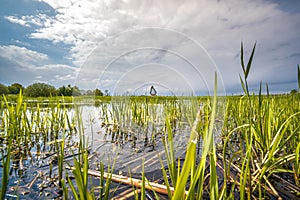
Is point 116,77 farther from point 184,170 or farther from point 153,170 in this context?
point 184,170

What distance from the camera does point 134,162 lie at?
1.94 meters

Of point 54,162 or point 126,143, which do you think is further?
point 126,143

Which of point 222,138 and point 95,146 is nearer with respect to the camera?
point 95,146

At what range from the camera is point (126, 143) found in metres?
2.69

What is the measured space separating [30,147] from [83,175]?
2.02 metres

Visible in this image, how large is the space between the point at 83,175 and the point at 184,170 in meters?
0.57

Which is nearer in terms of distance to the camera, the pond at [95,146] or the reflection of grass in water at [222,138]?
the reflection of grass in water at [222,138]

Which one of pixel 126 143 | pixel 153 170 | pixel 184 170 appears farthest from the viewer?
pixel 126 143

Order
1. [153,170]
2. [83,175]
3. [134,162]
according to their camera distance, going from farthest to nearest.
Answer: [134,162] < [153,170] < [83,175]

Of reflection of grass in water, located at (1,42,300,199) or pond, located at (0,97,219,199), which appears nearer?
reflection of grass in water, located at (1,42,300,199)

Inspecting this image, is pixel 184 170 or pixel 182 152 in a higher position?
pixel 184 170

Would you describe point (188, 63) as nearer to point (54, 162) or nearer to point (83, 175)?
point (83, 175)

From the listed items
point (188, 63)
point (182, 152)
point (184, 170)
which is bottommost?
point (182, 152)

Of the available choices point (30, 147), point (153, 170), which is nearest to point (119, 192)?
point (153, 170)
